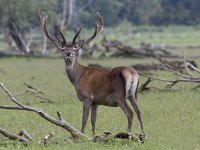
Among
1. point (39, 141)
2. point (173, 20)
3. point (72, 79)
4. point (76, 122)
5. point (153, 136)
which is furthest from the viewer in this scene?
point (173, 20)

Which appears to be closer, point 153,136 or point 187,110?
point 153,136

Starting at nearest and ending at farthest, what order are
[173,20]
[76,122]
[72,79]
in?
1. [72,79]
2. [76,122]
3. [173,20]

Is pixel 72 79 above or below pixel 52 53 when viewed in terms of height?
above

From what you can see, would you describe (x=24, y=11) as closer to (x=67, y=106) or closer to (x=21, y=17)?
(x=21, y=17)

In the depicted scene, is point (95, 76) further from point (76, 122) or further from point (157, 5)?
point (157, 5)

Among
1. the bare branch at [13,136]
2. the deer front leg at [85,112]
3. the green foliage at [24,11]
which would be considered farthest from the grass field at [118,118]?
the green foliage at [24,11]

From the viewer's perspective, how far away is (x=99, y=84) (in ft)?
37.5

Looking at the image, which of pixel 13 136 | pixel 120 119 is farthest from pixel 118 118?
pixel 13 136

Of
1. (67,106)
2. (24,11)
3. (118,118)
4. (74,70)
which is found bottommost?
(67,106)

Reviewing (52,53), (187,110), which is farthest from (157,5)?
(187,110)

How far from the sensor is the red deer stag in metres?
11.1

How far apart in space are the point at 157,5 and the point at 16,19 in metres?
51.4

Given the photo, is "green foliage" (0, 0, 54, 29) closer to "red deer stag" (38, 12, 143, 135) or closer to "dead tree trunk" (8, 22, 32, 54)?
"dead tree trunk" (8, 22, 32, 54)

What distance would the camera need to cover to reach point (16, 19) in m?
35.4
